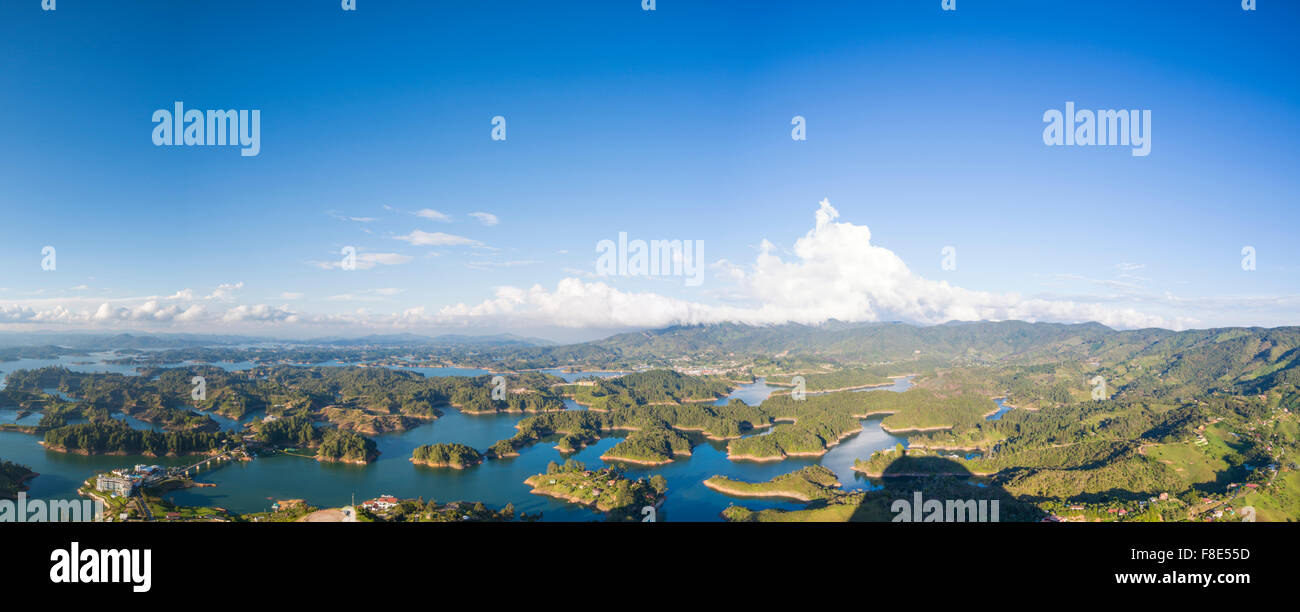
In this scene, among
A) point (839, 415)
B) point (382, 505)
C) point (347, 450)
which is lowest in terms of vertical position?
point (839, 415)

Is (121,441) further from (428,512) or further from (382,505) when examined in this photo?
(428,512)

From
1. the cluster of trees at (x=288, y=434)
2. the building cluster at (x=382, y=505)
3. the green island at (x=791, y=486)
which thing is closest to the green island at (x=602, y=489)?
the green island at (x=791, y=486)

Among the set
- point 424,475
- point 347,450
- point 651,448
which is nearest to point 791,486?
point 651,448

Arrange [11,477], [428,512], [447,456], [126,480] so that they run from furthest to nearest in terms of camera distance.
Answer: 1. [447,456]
2. [11,477]
3. [126,480]
4. [428,512]

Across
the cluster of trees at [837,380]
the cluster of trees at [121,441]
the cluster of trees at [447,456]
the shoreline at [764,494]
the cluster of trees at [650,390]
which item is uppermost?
the cluster of trees at [121,441]

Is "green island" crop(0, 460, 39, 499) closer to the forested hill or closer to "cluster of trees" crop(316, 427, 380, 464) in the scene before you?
"cluster of trees" crop(316, 427, 380, 464)

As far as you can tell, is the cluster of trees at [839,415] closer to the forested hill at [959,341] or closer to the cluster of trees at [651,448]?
the cluster of trees at [651,448]
